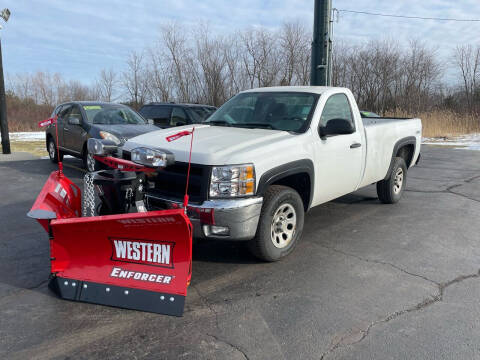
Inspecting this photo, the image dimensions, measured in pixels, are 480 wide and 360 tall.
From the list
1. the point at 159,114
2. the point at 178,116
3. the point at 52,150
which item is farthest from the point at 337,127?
the point at 52,150

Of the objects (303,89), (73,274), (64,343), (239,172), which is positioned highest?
(303,89)

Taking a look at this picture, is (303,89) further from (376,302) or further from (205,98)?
(205,98)

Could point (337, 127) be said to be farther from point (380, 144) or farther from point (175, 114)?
point (175, 114)

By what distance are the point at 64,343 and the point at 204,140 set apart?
228 centimetres

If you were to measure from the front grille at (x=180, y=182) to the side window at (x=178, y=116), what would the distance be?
7.63 metres

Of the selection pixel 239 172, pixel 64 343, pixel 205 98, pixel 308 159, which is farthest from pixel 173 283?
pixel 205 98

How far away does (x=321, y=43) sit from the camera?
12.2 m

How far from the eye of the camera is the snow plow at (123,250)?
3.18m

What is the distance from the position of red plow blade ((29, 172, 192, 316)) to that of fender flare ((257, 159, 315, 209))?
3.33ft

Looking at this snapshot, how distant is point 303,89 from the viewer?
5.28m

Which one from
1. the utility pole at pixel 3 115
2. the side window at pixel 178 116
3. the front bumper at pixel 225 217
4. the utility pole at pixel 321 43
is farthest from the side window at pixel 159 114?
the front bumper at pixel 225 217

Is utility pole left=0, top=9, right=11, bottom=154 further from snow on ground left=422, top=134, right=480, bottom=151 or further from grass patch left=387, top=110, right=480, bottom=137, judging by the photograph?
grass patch left=387, top=110, right=480, bottom=137

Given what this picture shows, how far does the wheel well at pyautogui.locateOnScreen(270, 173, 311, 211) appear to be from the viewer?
4.48m

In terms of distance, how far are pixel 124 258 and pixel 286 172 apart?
1801 millimetres
